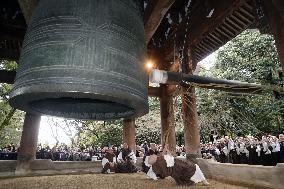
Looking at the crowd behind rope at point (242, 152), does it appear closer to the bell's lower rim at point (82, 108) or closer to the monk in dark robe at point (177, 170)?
the monk in dark robe at point (177, 170)

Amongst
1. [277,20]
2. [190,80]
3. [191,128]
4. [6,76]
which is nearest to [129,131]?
[191,128]

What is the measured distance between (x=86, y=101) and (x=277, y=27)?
8.51 ft

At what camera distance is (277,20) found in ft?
11.9

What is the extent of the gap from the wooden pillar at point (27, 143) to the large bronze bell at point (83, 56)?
5.24m

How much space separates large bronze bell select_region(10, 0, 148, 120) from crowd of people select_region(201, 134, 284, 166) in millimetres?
8679

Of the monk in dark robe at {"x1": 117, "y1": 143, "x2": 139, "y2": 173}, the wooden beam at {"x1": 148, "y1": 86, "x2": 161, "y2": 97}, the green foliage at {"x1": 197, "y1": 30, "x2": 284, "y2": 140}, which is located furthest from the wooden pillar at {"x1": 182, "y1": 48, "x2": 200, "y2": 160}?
the green foliage at {"x1": 197, "y1": 30, "x2": 284, "y2": 140}

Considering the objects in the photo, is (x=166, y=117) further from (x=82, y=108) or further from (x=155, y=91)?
(x=82, y=108)

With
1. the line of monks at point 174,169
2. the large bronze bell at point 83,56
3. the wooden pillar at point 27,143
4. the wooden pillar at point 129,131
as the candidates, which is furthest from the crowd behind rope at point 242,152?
the large bronze bell at point 83,56

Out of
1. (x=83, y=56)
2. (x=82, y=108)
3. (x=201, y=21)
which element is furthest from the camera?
(x=201, y=21)

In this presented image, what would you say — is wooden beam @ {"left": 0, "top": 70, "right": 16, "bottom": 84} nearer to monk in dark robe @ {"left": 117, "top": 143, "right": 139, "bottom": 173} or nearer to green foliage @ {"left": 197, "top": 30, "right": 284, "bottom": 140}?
monk in dark robe @ {"left": 117, "top": 143, "right": 139, "bottom": 173}

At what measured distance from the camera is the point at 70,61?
7.77 ft

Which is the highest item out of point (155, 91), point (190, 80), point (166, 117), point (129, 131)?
point (155, 91)

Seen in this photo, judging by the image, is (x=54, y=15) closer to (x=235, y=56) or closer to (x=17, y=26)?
(x=17, y=26)

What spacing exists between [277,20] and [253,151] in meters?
8.64
